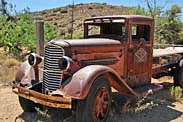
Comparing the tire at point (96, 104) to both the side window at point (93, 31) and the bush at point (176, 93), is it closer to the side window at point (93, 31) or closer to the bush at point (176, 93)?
the side window at point (93, 31)

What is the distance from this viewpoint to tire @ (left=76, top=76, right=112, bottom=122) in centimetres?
460

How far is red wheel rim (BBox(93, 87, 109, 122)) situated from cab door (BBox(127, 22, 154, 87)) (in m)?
1.22

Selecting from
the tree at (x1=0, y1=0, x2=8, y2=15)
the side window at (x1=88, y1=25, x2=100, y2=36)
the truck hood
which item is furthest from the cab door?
the tree at (x1=0, y1=0, x2=8, y2=15)

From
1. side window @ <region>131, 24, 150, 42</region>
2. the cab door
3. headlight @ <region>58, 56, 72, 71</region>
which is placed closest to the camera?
headlight @ <region>58, 56, 72, 71</region>

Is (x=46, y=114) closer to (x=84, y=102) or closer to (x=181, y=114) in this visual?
(x=84, y=102)

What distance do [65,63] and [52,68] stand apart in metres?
0.38

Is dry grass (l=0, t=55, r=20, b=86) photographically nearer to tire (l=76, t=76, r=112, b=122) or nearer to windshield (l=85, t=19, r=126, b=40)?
windshield (l=85, t=19, r=126, b=40)

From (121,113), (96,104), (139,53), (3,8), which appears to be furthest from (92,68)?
(3,8)

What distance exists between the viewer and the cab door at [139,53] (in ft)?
20.1

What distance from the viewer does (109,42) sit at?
5.68 m

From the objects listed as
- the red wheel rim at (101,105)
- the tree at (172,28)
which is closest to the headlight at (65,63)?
the red wheel rim at (101,105)

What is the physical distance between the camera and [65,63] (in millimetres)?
4770

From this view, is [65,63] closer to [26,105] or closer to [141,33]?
[26,105]

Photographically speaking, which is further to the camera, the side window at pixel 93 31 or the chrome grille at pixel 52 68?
the side window at pixel 93 31
